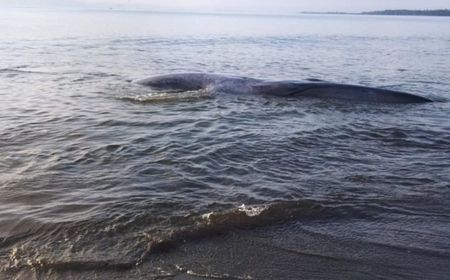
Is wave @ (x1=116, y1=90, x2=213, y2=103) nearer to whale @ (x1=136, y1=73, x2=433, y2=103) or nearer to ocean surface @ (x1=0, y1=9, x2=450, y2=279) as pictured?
ocean surface @ (x1=0, y1=9, x2=450, y2=279)

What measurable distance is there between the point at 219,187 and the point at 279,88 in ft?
24.9

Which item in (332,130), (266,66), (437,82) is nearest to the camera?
(332,130)

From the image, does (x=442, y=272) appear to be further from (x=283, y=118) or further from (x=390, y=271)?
(x=283, y=118)

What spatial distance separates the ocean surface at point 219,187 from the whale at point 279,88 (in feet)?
1.60

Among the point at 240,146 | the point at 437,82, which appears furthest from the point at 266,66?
the point at 240,146

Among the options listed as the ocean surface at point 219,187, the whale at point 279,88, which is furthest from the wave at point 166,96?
the whale at point 279,88

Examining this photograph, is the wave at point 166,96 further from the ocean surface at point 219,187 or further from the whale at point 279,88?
the whale at point 279,88

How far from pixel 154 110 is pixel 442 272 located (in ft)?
27.2

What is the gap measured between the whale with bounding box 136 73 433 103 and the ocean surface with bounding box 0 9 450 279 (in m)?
0.49

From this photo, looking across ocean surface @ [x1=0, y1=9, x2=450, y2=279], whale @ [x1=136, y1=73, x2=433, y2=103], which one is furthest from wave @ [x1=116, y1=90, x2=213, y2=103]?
whale @ [x1=136, y1=73, x2=433, y2=103]

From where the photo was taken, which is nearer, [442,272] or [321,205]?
[442,272]

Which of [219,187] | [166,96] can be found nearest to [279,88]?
[166,96]

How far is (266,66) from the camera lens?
22188 mm

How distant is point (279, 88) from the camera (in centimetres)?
1376
